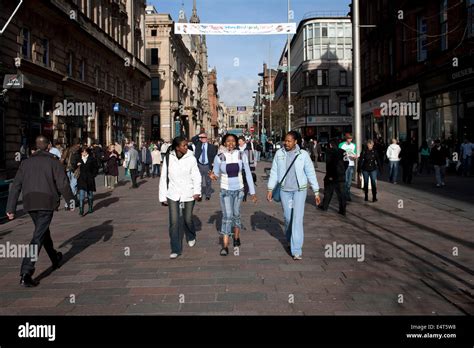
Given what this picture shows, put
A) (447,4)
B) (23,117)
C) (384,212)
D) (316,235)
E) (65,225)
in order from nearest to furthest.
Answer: (316,235) < (65,225) < (384,212) < (23,117) < (447,4)

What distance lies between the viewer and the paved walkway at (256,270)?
504cm

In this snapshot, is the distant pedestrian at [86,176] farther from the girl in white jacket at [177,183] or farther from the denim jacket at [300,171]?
the denim jacket at [300,171]

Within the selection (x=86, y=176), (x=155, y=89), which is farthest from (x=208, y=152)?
(x=155, y=89)

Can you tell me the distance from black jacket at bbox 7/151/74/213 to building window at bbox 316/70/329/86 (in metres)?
61.9

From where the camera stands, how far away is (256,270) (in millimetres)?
6465

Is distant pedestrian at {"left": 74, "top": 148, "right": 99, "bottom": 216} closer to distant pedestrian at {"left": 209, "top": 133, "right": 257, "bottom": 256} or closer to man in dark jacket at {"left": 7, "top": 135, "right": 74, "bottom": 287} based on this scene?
distant pedestrian at {"left": 209, "top": 133, "right": 257, "bottom": 256}

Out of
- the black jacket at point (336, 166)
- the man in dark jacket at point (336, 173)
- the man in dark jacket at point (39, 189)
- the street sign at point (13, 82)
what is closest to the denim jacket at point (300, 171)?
the man in dark jacket at point (39, 189)

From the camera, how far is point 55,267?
6832mm

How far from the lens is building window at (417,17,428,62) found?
25.8m

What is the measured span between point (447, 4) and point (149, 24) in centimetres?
4260

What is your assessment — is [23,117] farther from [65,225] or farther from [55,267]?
[55,267]

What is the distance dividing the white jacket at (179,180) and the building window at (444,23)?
19.8m

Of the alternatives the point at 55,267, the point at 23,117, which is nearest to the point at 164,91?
the point at 23,117

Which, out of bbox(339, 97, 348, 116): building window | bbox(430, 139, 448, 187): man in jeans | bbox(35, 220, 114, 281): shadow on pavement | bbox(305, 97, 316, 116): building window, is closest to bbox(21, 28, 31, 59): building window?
bbox(35, 220, 114, 281): shadow on pavement
